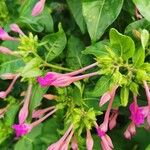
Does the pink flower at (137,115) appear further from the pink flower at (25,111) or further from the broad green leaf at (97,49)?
the pink flower at (25,111)

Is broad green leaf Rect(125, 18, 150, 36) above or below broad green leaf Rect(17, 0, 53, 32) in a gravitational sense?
below

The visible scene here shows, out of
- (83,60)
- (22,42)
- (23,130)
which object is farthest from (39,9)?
(23,130)

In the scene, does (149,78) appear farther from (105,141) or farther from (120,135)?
(120,135)

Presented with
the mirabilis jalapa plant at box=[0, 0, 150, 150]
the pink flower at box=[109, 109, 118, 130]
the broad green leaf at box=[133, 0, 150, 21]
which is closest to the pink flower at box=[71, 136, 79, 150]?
the mirabilis jalapa plant at box=[0, 0, 150, 150]

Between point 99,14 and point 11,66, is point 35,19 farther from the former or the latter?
point 99,14

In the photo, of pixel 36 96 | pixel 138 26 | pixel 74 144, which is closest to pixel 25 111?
pixel 36 96

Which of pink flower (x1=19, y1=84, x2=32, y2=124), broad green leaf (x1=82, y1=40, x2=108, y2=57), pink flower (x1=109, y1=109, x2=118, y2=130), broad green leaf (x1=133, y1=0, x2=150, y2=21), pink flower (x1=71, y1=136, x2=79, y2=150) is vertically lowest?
pink flower (x1=71, y1=136, x2=79, y2=150)

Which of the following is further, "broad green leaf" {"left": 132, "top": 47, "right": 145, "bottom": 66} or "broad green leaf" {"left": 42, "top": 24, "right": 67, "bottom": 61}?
"broad green leaf" {"left": 42, "top": 24, "right": 67, "bottom": 61}

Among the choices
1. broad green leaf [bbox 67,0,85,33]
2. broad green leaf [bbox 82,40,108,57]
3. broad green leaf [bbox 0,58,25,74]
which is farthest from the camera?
Answer: broad green leaf [bbox 0,58,25,74]

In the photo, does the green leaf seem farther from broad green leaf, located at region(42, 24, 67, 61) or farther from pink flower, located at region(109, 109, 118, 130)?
broad green leaf, located at region(42, 24, 67, 61)
